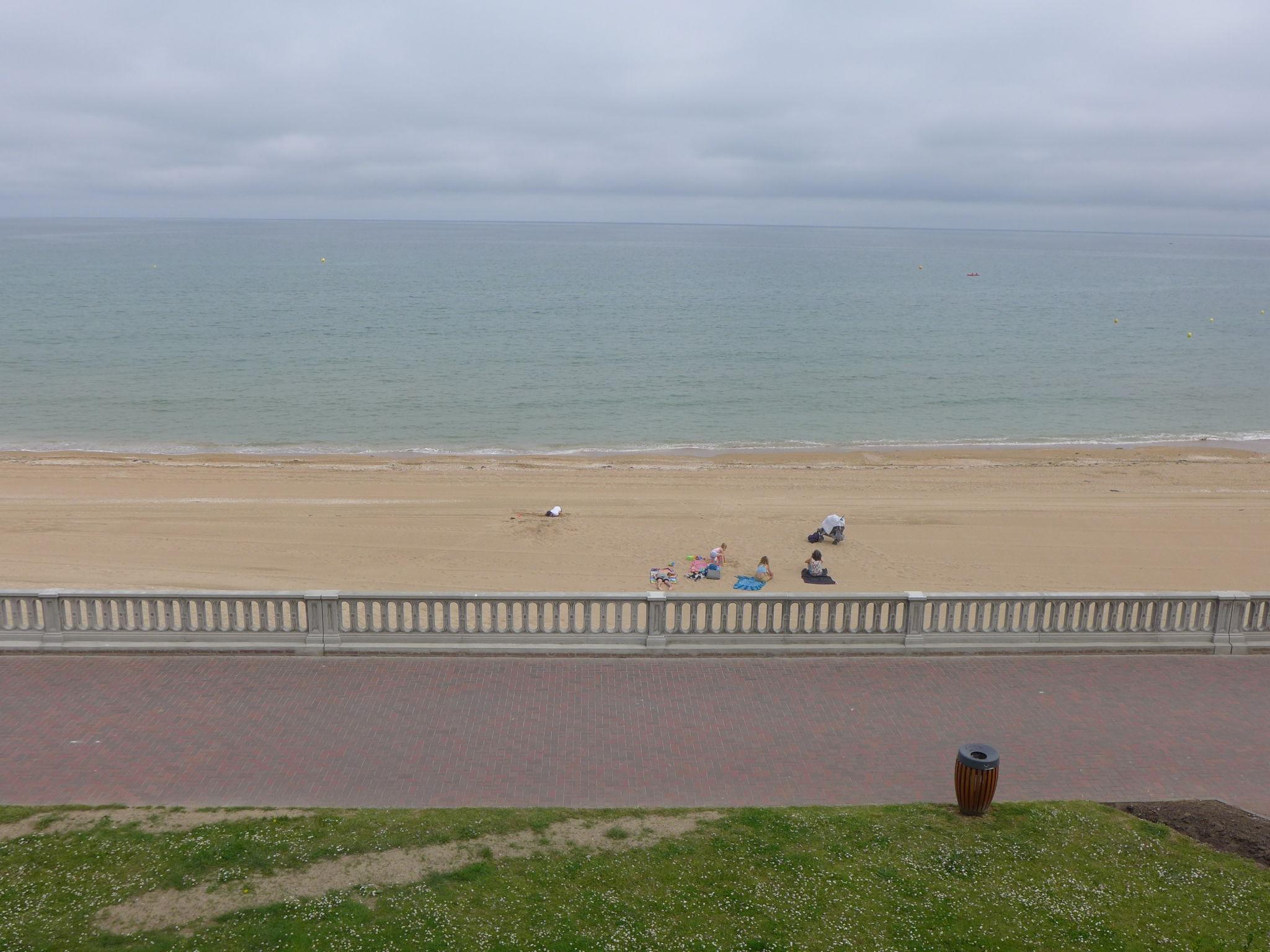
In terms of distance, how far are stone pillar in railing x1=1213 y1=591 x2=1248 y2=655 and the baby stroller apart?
10.6 meters

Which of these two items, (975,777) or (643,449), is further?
(643,449)

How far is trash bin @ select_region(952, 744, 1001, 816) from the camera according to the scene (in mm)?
8523

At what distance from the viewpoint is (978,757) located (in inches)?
338

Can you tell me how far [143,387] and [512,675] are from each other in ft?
155

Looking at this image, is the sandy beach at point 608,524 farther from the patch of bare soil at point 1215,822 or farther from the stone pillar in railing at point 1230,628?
the patch of bare soil at point 1215,822

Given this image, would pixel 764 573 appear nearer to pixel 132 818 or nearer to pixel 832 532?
pixel 832 532

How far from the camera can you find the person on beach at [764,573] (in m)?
19.8

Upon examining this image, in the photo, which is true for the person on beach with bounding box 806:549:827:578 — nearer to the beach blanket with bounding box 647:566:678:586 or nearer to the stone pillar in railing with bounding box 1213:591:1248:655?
the beach blanket with bounding box 647:566:678:586

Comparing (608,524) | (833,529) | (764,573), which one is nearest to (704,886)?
(764,573)

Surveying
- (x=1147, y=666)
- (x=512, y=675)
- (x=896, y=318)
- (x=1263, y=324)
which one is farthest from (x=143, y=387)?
(x=1263, y=324)

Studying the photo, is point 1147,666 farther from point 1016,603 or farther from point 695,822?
point 695,822

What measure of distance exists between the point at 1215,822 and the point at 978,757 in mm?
2123

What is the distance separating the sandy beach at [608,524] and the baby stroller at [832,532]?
231mm

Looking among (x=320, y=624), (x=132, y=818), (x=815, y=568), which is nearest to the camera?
(x=132, y=818)
